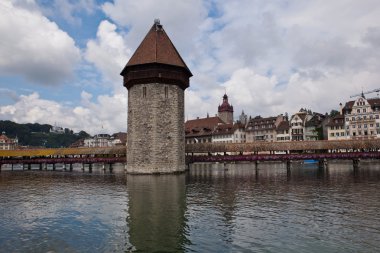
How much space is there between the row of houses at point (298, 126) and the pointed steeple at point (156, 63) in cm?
4082

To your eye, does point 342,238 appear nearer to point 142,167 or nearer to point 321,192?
point 321,192

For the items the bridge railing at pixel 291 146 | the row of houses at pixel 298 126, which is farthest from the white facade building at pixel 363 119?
the bridge railing at pixel 291 146

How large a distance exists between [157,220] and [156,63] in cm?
2162

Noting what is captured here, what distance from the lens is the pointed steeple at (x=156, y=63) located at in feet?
105

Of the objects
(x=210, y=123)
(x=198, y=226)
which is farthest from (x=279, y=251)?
(x=210, y=123)

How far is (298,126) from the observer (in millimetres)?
71562

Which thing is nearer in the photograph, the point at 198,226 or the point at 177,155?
the point at 198,226

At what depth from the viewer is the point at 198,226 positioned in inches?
451

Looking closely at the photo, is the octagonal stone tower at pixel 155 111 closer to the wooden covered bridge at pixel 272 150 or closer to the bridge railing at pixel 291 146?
the wooden covered bridge at pixel 272 150

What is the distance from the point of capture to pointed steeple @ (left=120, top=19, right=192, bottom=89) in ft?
→ 105

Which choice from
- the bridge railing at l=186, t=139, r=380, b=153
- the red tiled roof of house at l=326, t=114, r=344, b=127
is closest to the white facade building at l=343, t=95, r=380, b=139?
the red tiled roof of house at l=326, t=114, r=344, b=127

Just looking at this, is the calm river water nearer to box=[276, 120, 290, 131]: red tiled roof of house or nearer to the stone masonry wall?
the stone masonry wall

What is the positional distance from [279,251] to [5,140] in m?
121

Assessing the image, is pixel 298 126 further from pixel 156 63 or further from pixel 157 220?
pixel 157 220
